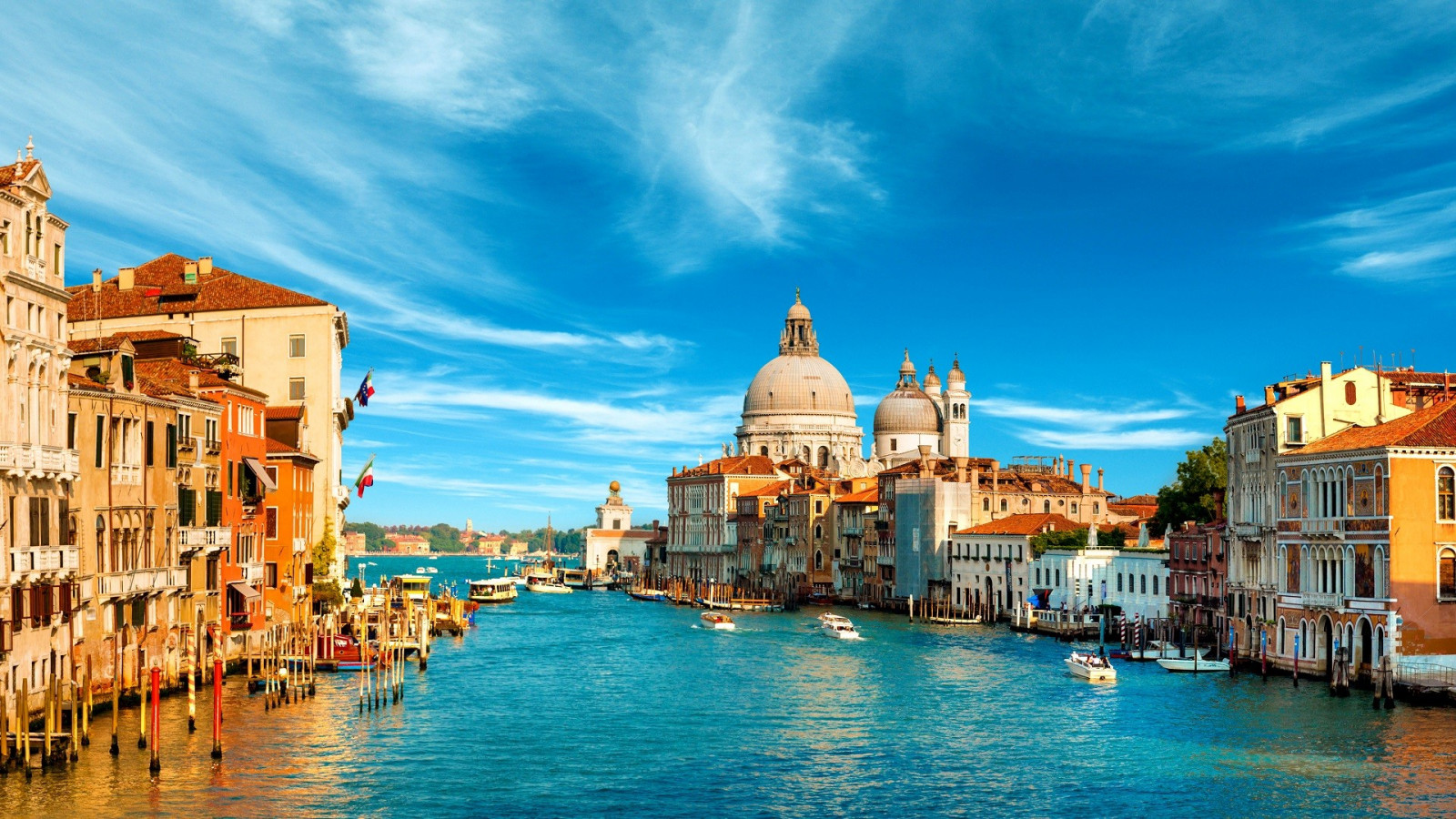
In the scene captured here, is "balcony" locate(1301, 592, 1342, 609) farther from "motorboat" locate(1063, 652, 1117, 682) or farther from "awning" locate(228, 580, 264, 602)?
"awning" locate(228, 580, 264, 602)

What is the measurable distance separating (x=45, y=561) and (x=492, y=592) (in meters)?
73.3

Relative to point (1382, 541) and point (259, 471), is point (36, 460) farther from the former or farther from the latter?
point (1382, 541)

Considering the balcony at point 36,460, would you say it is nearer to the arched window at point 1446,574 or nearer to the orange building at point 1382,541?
the orange building at point 1382,541

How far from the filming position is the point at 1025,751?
108 ft

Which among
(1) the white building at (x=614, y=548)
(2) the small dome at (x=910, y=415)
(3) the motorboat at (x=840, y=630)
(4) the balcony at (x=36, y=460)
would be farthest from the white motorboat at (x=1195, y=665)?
(1) the white building at (x=614, y=548)

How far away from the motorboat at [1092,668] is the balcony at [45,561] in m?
26.7

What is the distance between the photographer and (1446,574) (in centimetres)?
3766

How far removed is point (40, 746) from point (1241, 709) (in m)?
24.8

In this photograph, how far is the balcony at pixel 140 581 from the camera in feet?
103

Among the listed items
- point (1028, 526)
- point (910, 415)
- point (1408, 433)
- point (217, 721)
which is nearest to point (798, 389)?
point (910, 415)

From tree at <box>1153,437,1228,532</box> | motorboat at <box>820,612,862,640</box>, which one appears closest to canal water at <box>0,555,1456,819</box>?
motorboat at <box>820,612,862,640</box>

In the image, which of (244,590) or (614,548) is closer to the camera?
(244,590)

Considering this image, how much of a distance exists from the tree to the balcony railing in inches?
1944

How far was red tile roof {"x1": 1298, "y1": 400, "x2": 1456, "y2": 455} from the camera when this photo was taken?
123ft
